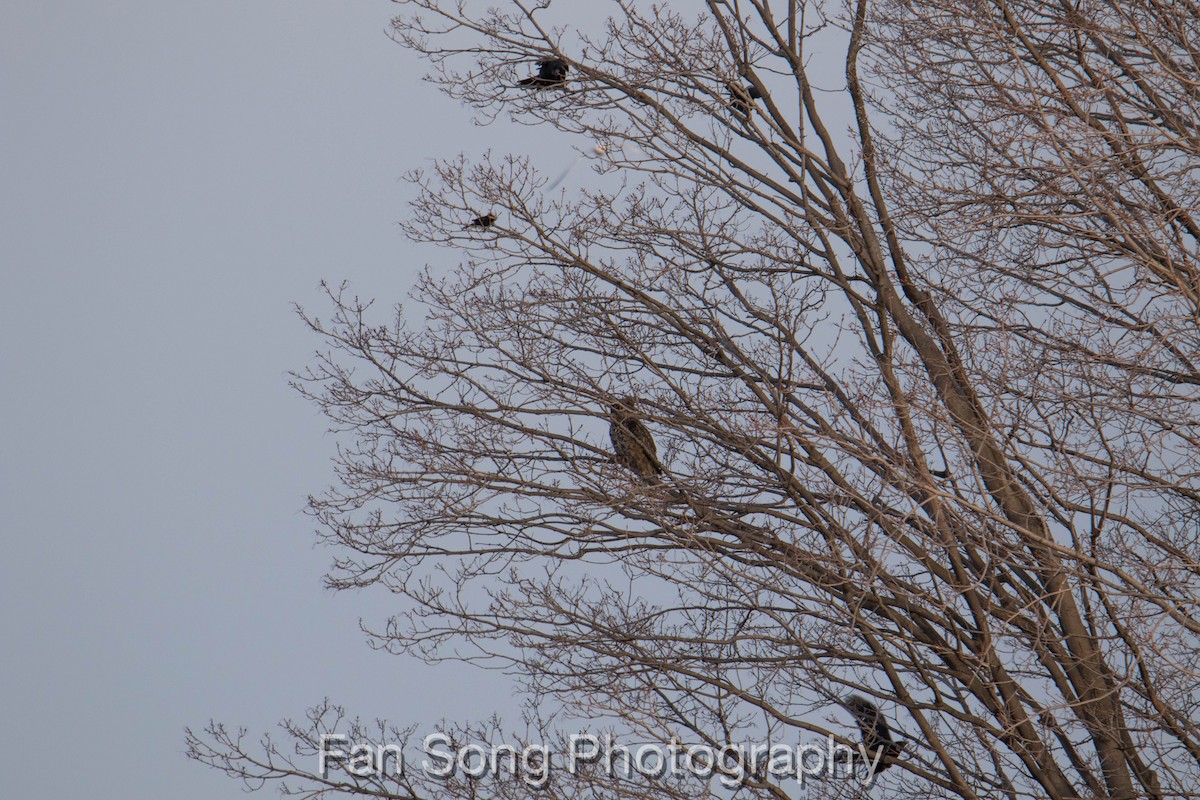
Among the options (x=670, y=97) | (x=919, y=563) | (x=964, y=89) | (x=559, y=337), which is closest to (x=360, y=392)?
(x=559, y=337)

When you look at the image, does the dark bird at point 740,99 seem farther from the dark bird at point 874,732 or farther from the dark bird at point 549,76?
the dark bird at point 874,732

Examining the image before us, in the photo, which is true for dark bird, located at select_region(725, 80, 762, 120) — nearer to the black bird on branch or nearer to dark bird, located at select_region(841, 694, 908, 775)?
the black bird on branch

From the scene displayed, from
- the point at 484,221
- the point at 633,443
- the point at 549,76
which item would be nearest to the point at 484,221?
the point at 484,221

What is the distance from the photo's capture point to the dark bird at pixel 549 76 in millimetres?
8312

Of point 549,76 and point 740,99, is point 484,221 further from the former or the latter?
point 740,99

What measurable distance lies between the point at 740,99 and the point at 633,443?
236 centimetres

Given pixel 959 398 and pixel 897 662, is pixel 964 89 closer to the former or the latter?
pixel 959 398

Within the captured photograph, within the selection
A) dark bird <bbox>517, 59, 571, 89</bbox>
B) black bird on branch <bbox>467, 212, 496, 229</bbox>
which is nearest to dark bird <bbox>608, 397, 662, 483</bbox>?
black bird on branch <bbox>467, 212, 496, 229</bbox>

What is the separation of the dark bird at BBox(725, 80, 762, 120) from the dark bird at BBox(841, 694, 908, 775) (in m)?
3.59

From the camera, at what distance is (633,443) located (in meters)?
7.63

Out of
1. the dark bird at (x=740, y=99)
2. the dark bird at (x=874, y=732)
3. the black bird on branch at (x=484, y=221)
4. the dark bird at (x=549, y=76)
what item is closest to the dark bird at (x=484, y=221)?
the black bird on branch at (x=484, y=221)

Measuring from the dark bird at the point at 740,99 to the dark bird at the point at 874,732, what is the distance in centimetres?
359

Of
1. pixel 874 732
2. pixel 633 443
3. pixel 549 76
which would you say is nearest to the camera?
pixel 874 732

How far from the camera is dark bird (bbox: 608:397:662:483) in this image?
7.59 m
